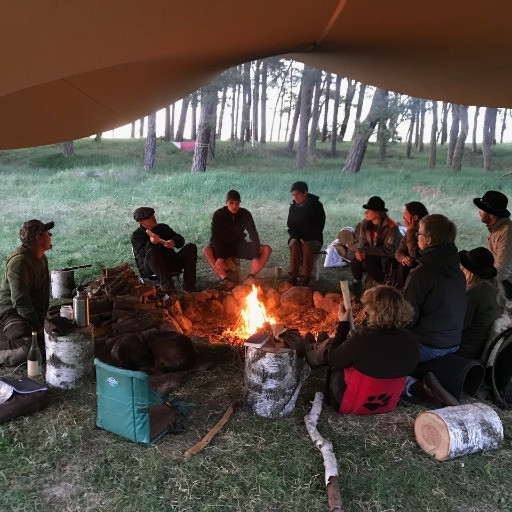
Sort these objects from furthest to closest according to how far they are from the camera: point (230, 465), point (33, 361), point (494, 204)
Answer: point (494, 204) < point (33, 361) < point (230, 465)

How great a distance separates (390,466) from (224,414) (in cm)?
110

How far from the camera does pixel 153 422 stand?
3299 mm

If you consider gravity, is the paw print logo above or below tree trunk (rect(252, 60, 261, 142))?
below

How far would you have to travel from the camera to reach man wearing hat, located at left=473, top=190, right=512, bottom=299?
16.2 feet

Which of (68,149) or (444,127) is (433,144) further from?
(68,149)

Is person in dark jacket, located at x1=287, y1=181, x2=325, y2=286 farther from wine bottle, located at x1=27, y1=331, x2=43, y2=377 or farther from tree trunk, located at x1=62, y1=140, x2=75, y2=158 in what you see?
tree trunk, located at x1=62, y1=140, x2=75, y2=158

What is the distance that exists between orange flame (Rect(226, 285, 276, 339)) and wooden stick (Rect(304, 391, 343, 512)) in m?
1.34

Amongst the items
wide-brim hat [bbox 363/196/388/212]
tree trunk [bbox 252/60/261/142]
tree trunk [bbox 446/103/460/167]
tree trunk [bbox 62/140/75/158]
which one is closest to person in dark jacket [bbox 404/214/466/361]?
wide-brim hat [bbox 363/196/388/212]

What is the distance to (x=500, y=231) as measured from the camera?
5004 mm

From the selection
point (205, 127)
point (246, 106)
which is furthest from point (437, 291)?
point (246, 106)

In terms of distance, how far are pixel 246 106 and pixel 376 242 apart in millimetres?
17957

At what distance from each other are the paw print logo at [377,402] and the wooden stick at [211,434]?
89 cm

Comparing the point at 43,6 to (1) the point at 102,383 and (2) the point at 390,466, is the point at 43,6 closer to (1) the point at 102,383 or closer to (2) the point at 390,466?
(1) the point at 102,383

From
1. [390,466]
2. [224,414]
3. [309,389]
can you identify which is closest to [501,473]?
[390,466]
